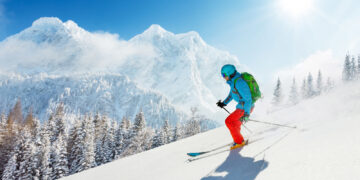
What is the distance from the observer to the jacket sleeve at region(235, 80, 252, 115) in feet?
14.9

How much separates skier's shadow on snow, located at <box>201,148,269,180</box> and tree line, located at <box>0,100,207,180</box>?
32.0 meters

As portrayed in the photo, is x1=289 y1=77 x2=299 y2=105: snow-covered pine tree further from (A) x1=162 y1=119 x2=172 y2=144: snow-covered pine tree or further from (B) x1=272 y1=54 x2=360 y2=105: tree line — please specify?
(A) x1=162 y1=119 x2=172 y2=144: snow-covered pine tree

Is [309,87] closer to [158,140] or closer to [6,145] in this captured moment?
[158,140]

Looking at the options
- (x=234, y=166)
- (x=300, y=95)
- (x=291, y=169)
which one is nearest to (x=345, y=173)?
(x=291, y=169)

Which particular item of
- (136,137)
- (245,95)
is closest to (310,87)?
(136,137)

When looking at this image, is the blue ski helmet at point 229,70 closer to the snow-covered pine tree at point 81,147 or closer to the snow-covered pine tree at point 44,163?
the snow-covered pine tree at point 81,147

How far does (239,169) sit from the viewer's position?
3.30 meters

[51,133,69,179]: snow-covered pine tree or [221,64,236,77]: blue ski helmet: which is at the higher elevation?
[221,64,236,77]: blue ski helmet

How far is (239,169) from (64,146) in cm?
Answer: 3669

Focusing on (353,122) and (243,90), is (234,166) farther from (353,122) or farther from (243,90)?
(353,122)

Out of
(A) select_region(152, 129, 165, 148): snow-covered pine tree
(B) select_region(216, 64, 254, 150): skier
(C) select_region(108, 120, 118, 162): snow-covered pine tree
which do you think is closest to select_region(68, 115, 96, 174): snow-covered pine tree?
(C) select_region(108, 120, 118, 162): snow-covered pine tree

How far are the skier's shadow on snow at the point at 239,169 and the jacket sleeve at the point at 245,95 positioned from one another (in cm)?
113

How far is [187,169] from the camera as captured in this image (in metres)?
4.20

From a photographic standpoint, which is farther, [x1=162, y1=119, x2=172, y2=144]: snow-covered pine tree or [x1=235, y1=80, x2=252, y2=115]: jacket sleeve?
[x1=162, y1=119, x2=172, y2=144]: snow-covered pine tree
